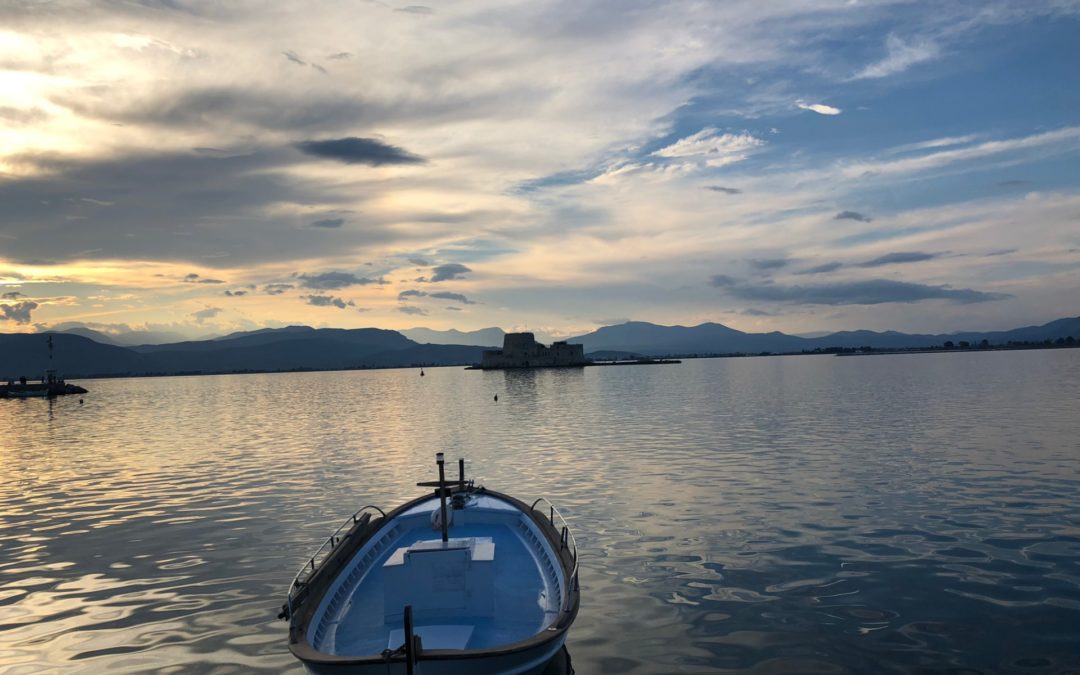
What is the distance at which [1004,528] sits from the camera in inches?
1002

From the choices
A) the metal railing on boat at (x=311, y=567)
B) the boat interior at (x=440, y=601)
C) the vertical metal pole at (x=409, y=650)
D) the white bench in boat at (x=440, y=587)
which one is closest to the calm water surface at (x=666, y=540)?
the metal railing on boat at (x=311, y=567)

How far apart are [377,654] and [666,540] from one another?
15111 mm

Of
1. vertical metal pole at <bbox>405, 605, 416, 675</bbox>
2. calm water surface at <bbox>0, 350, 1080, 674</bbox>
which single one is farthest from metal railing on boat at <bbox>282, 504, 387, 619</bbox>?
vertical metal pole at <bbox>405, 605, 416, 675</bbox>

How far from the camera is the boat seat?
45.4 ft

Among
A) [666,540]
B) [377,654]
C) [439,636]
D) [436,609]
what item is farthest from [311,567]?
[666,540]

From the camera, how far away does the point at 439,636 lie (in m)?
14.3

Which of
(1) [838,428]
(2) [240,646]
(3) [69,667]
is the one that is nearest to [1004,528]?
(2) [240,646]

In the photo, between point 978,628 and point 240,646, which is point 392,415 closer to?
point 240,646

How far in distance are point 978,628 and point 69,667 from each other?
22.6 meters

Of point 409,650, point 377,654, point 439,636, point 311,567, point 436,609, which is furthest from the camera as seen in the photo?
point 311,567

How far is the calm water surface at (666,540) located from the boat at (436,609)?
6.06ft

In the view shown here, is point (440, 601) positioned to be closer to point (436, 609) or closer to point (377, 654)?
point (436, 609)

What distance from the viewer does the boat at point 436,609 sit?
12.2 meters

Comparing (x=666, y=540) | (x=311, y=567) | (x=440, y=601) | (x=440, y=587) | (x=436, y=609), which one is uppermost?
(x=440, y=587)
